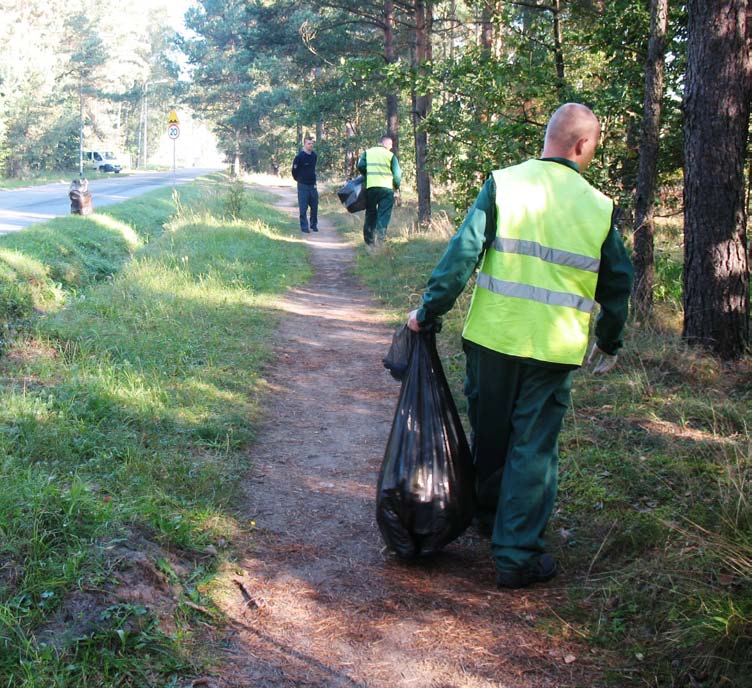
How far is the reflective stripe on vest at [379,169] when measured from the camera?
13875 millimetres

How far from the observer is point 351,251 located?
15.3m

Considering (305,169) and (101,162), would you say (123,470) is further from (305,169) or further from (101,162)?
(101,162)

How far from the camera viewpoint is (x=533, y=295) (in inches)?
130

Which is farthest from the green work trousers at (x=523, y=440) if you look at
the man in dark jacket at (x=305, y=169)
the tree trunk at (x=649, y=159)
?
the man in dark jacket at (x=305, y=169)

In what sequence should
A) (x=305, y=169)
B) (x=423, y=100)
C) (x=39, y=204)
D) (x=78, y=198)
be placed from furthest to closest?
(x=39, y=204)
(x=78, y=198)
(x=305, y=169)
(x=423, y=100)

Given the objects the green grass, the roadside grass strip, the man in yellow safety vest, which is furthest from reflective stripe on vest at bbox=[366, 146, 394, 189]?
the green grass

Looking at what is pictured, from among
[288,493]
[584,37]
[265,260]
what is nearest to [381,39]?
[265,260]

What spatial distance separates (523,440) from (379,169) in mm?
11104

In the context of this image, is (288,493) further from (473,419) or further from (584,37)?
(584,37)

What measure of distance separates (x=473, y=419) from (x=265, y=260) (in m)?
9.32

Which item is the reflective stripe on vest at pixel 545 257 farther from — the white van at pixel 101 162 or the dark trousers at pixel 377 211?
the white van at pixel 101 162

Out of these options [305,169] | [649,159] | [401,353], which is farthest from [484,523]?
[305,169]

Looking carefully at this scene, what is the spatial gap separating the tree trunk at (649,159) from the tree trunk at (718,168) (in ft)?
2.83

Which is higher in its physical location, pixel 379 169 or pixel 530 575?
pixel 379 169
